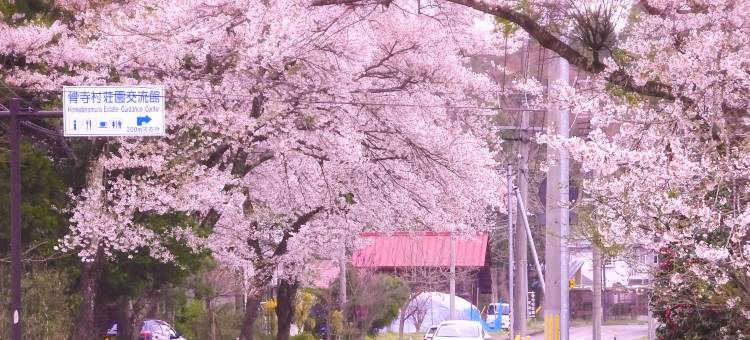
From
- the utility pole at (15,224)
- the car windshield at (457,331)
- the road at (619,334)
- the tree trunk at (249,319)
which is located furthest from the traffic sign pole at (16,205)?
the road at (619,334)

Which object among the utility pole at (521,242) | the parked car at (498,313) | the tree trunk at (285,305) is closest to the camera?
the utility pole at (521,242)

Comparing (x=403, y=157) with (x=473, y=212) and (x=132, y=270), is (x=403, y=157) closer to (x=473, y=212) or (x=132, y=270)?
(x=473, y=212)

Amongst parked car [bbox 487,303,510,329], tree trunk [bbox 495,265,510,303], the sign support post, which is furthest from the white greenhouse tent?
the sign support post

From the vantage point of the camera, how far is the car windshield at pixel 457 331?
28.3 metres

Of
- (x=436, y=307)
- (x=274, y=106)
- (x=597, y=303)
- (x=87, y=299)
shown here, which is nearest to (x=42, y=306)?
(x=87, y=299)

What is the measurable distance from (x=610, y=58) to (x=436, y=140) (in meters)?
9.39

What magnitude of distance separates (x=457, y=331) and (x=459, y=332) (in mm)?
71

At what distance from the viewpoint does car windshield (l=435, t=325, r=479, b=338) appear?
28312 mm

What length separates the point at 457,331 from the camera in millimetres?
28578

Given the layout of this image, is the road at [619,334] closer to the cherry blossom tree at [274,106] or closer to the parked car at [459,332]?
the parked car at [459,332]

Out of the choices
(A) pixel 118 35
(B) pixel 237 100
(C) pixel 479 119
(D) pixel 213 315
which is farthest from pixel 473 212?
(D) pixel 213 315

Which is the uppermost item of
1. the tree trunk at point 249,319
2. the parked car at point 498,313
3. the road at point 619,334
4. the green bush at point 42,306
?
the green bush at point 42,306

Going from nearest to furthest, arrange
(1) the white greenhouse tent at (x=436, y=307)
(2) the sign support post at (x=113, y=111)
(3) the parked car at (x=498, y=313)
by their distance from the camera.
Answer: (2) the sign support post at (x=113, y=111), (1) the white greenhouse tent at (x=436, y=307), (3) the parked car at (x=498, y=313)

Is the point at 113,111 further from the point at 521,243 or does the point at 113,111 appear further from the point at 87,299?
the point at 521,243
